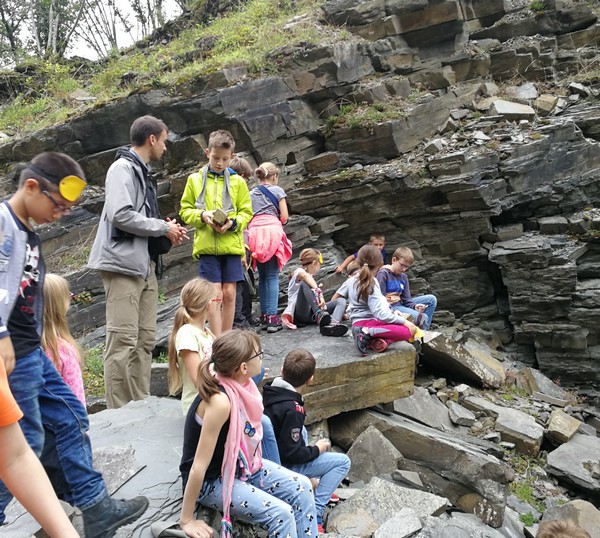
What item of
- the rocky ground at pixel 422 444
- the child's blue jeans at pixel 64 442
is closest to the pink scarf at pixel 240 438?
A: the rocky ground at pixel 422 444

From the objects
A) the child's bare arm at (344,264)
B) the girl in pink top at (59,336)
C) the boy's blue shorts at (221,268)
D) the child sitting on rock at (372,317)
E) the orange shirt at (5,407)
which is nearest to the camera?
the orange shirt at (5,407)

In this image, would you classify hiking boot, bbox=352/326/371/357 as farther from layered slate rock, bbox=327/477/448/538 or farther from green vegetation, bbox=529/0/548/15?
green vegetation, bbox=529/0/548/15

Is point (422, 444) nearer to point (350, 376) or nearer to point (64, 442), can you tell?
point (350, 376)

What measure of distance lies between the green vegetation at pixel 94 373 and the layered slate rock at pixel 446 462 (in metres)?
3.38

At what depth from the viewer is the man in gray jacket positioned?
15.0ft

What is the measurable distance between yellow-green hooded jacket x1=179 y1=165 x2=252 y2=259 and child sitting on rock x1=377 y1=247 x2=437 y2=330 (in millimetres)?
2933

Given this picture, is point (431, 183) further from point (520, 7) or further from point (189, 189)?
point (520, 7)

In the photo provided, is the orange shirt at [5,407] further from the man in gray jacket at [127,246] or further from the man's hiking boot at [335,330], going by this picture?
the man's hiking boot at [335,330]

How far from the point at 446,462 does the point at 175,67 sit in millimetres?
10808

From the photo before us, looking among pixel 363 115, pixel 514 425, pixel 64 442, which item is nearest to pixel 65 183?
pixel 64 442

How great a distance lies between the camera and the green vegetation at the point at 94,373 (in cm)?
701

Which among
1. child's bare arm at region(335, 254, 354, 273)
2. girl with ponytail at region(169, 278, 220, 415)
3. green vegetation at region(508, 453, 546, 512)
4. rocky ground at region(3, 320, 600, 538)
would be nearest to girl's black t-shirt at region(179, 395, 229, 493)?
rocky ground at region(3, 320, 600, 538)

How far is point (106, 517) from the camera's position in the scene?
2.86m

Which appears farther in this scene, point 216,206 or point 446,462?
point 446,462
